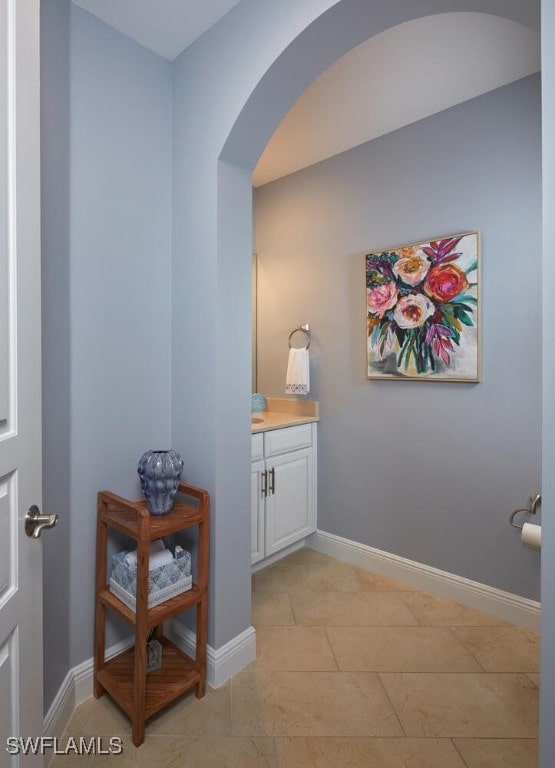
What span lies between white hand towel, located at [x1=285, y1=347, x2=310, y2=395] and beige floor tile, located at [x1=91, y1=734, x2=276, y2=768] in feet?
5.71

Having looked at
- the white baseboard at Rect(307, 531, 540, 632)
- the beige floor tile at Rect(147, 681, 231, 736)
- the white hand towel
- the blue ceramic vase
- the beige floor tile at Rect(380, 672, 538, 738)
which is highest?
the white hand towel

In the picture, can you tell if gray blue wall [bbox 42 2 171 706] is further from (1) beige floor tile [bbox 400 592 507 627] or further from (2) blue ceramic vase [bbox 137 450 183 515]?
(1) beige floor tile [bbox 400 592 507 627]

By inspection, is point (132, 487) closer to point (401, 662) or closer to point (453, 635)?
point (401, 662)

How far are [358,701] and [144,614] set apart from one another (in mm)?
864

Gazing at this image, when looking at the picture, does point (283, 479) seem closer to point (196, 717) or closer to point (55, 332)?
point (196, 717)

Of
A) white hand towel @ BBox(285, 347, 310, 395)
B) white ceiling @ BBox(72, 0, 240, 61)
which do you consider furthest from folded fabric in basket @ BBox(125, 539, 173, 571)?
white ceiling @ BBox(72, 0, 240, 61)

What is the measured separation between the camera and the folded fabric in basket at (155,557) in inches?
56.3

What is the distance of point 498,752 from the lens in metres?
1.32

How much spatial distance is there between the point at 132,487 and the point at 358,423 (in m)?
1.40

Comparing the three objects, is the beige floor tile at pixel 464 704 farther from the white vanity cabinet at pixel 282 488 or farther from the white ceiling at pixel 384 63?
the white ceiling at pixel 384 63

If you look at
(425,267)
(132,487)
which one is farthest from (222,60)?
(132,487)

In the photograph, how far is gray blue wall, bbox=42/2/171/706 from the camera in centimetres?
138

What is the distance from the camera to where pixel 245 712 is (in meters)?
1.46

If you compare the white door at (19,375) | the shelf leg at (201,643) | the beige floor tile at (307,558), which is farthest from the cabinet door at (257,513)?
the white door at (19,375)
